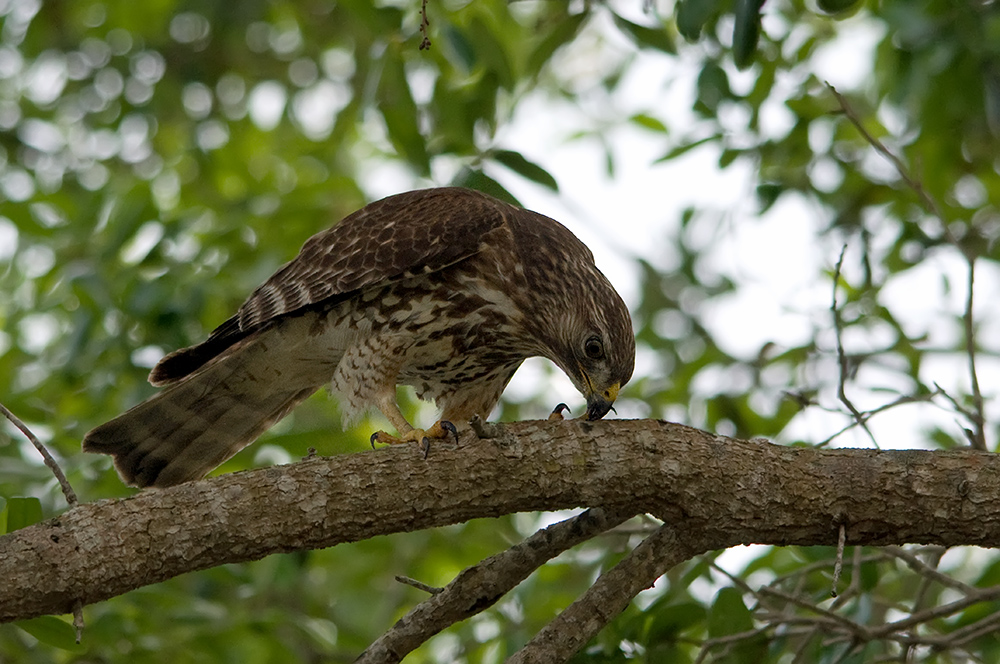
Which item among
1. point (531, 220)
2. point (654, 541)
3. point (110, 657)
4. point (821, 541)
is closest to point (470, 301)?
point (531, 220)

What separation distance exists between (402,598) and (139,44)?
14.8ft

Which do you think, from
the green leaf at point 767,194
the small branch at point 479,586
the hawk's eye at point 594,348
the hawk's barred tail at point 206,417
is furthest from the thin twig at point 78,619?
the green leaf at point 767,194

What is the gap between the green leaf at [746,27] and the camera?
10.9ft

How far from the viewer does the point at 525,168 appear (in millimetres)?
3920

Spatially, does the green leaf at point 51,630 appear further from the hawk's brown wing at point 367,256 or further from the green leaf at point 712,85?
the green leaf at point 712,85

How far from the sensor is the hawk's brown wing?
3.96 metres

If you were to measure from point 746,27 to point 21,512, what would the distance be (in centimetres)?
260

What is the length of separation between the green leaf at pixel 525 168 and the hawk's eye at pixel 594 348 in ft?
1.91

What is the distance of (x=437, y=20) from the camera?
13.4ft

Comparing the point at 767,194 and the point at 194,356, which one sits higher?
the point at 194,356

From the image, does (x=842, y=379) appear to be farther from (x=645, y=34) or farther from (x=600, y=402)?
(x=645, y=34)

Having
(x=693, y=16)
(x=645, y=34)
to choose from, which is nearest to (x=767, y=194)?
(x=645, y=34)

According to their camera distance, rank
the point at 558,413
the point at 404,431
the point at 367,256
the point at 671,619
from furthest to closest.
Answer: the point at 367,256, the point at 404,431, the point at 558,413, the point at 671,619

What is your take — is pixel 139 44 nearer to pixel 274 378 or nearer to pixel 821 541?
pixel 274 378
